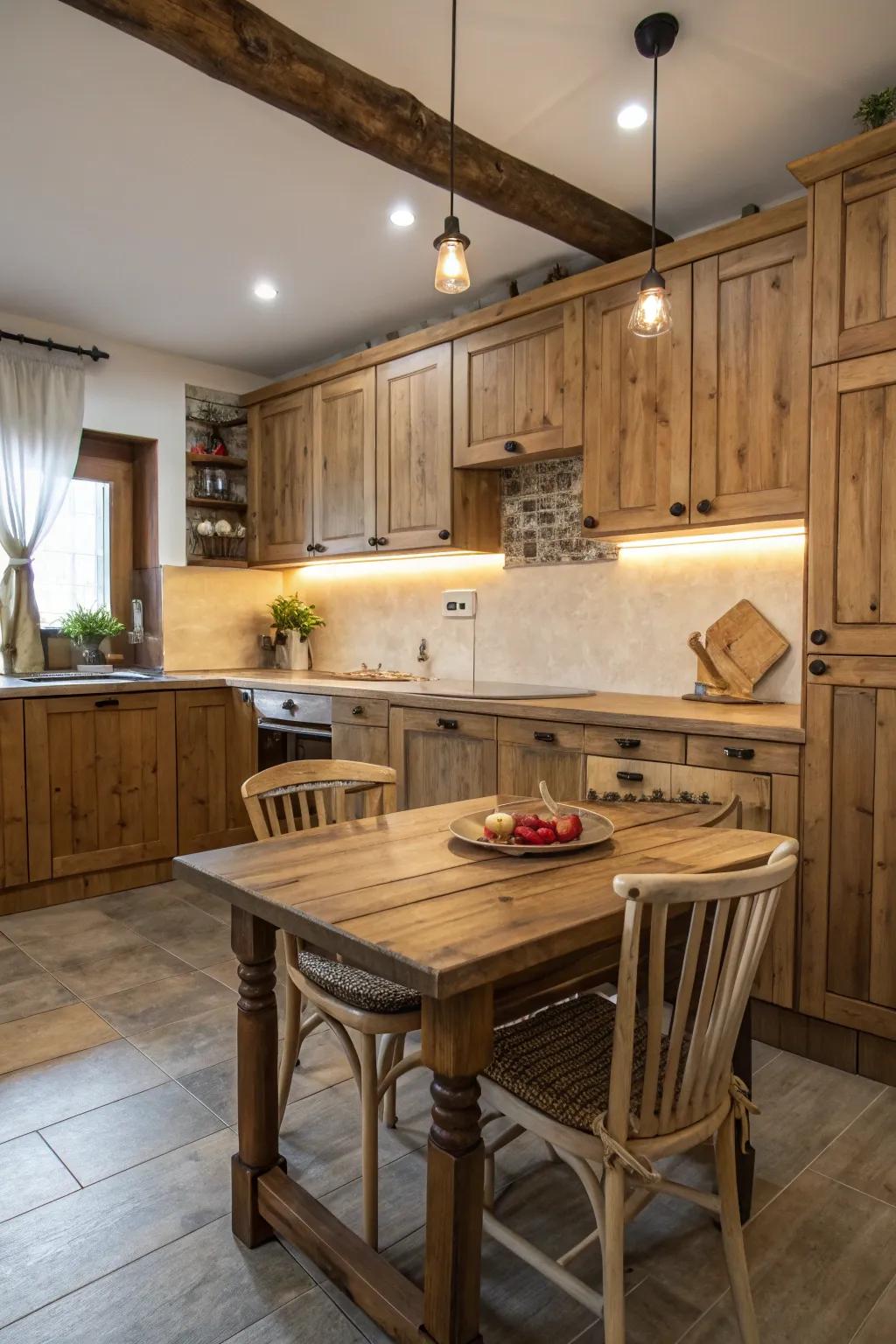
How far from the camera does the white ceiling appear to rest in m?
2.13

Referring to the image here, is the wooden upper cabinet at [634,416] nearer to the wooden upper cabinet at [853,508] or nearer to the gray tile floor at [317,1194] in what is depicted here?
the wooden upper cabinet at [853,508]

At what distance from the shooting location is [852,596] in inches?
88.5

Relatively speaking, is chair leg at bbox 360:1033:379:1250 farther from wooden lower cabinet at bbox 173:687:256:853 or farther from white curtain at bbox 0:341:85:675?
white curtain at bbox 0:341:85:675

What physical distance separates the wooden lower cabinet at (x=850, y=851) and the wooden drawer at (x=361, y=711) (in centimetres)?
177

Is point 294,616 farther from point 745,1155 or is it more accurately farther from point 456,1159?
point 456,1159

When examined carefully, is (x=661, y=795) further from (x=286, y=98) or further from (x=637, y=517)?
(x=286, y=98)

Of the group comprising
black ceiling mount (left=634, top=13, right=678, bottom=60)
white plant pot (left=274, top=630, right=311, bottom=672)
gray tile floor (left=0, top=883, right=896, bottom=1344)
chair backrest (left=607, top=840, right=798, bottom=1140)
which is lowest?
gray tile floor (left=0, top=883, right=896, bottom=1344)

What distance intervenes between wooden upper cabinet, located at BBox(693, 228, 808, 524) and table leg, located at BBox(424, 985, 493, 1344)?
1.96m

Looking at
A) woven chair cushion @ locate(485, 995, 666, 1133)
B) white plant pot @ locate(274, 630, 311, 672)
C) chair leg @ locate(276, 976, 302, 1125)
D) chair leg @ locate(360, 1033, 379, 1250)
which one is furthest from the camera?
A: white plant pot @ locate(274, 630, 311, 672)

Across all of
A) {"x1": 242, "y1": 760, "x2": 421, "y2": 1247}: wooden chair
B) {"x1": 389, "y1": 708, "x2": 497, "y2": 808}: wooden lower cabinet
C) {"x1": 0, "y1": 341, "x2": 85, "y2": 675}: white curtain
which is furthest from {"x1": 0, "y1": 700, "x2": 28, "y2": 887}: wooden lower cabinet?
{"x1": 242, "y1": 760, "x2": 421, "y2": 1247}: wooden chair

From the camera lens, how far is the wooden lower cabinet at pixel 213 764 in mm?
4078

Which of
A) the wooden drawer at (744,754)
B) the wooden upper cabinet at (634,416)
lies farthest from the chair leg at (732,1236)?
the wooden upper cabinet at (634,416)

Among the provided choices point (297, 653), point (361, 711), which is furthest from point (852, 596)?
point (297, 653)

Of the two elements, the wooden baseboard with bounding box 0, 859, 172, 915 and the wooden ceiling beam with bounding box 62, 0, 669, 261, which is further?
the wooden baseboard with bounding box 0, 859, 172, 915
